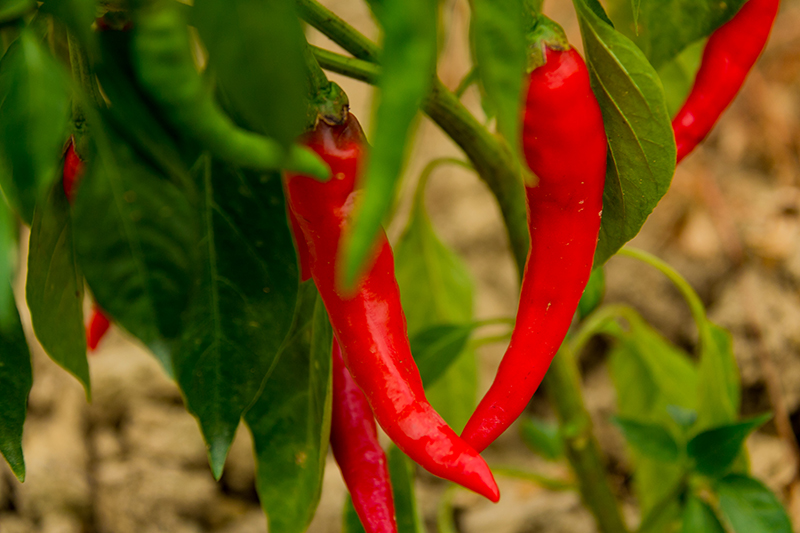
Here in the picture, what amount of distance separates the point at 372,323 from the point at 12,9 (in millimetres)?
239

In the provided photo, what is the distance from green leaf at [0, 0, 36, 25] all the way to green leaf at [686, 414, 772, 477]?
2.16ft

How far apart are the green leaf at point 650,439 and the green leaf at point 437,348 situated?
193mm

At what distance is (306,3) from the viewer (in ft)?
1.44

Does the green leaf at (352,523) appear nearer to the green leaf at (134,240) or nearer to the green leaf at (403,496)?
the green leaf at (403,496)

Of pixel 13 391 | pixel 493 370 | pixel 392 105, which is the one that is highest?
pixel 392 105

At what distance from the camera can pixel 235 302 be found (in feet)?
1.32

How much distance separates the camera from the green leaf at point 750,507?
67cm

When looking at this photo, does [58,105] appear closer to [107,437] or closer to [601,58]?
[601,58]

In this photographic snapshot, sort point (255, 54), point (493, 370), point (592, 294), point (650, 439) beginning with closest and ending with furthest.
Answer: point (255, 54) < point (592, 294) < point (650, 439) < point (493, 370)

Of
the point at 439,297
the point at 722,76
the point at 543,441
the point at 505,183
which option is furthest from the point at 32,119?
the point at 543,441

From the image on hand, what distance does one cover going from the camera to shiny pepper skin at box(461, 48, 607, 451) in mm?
396

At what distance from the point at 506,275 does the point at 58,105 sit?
1.22 meters

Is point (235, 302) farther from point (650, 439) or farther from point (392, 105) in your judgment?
point (650, 439)

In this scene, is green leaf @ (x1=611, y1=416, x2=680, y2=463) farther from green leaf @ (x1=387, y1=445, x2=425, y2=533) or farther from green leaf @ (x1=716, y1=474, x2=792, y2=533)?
green leaf @ (x1=387, y1=445, x2=425, y2=533)
